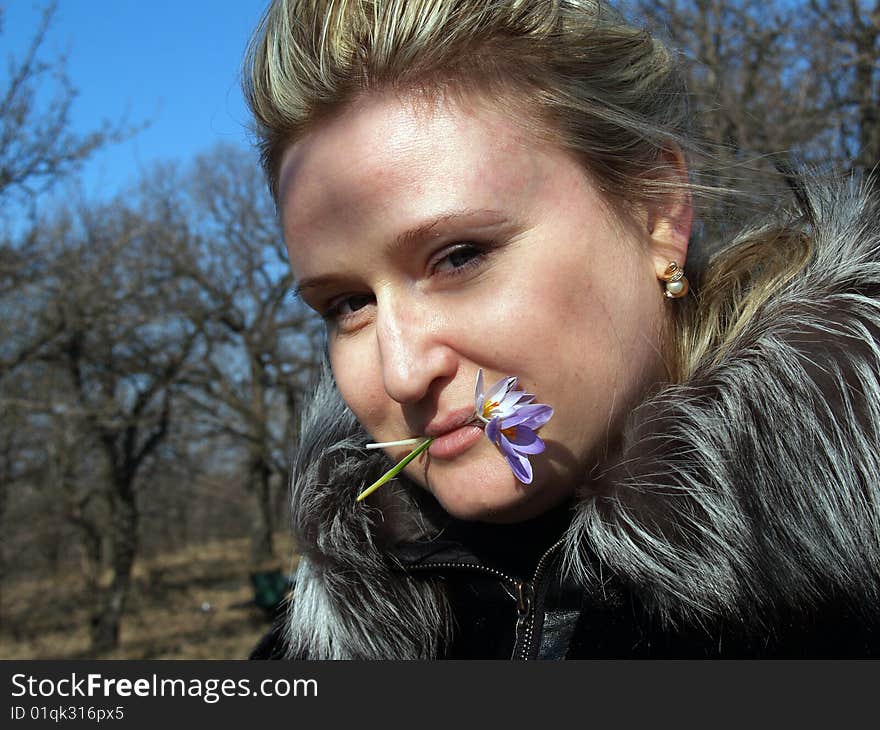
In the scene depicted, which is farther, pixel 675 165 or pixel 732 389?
pixel 675 165

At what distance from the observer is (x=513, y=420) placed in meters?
1.15

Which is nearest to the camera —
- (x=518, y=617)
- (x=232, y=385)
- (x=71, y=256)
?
(x=518, y=617)

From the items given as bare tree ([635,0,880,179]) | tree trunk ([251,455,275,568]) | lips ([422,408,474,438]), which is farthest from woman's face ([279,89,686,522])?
tree trunk ([251,455,275,568])

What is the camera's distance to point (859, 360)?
1.09 metres

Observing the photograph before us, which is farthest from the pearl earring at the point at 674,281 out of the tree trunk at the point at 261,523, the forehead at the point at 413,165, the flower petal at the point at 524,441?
the tree trunk at the point at 261,523

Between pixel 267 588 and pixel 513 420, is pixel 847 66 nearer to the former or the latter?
pixel 513 420

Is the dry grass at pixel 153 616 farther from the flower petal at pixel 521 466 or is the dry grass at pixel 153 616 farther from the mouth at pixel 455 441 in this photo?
the flower petal at pixel 521 466

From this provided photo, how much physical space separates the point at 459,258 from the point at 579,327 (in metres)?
0.21

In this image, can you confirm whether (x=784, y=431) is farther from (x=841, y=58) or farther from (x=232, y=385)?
(x=232, y=385)

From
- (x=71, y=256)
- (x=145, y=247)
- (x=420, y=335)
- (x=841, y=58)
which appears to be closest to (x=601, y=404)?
(x=420, y=335)

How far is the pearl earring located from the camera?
51.6 inches

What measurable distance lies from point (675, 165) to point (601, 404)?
466 millimetres

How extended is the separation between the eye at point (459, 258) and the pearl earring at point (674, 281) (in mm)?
316

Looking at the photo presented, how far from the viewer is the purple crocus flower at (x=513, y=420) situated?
1.15 meters
